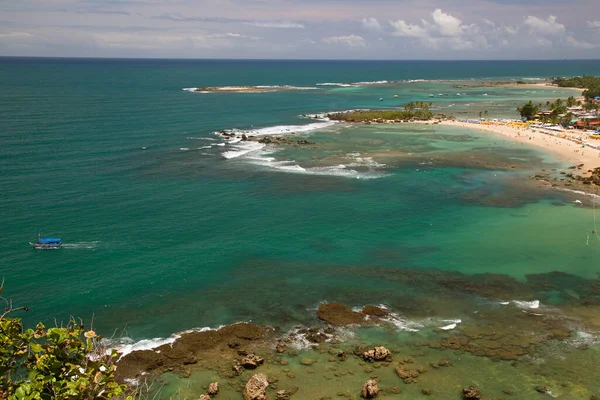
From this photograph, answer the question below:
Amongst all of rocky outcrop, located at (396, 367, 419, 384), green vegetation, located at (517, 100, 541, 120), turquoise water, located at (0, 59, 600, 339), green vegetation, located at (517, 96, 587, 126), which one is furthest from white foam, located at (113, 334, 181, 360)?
green vegetation, located at (517, 100, 541, 120)

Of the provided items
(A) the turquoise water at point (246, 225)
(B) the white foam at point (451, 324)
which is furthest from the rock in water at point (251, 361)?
(B) the white foam at point (451, 324)

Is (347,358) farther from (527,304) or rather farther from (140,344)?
(527,304)

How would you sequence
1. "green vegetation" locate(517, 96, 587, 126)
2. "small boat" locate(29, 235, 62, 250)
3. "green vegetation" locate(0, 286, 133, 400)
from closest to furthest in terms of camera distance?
"green vegetation" locate(0, 286, 133, 400), "small boat" locate(29, 235, 62, 250), "green vegetation" locate(517, 96, 587, 126)

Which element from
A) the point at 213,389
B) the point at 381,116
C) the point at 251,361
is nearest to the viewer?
the point at 213,389

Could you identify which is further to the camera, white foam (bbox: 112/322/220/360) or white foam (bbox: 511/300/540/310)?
white foam (bbox: 511/300/540/310)

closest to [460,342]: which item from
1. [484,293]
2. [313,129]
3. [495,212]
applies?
[484,293]

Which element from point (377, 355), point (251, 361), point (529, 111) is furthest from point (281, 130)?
point (251, 361)

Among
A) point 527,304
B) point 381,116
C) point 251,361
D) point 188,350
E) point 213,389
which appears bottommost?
point 213,389

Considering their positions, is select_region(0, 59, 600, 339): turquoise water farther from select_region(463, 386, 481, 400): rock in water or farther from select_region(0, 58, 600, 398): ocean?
select_region(463, 386, 481, 400): rock in water
